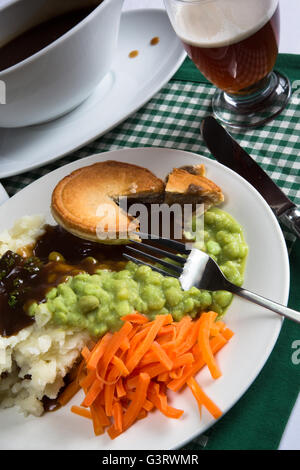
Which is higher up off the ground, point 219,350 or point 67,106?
point 67,106

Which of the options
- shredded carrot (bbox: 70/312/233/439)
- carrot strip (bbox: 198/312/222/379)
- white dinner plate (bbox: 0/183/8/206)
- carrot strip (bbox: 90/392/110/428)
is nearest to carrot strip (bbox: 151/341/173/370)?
shredded carrot (bbox: 70/312/233/439)

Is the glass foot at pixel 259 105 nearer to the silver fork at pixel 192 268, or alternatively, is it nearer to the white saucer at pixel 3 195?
the silver fork at pixel 192 268

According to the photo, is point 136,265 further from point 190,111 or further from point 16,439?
point 190,111

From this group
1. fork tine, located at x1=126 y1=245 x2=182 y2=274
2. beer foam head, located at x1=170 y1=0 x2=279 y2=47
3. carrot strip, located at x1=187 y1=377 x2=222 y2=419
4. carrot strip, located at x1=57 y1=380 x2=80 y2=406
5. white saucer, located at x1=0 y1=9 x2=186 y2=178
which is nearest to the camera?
carrot strip, located at x1=187 y1=377 x2=222 y2=419

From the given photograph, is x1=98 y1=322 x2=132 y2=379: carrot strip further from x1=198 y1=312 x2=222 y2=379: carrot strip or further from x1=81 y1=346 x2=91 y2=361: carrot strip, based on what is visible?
x1=198 y1=312 x2=222 y2=379: carrot strip

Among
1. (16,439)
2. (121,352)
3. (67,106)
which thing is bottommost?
(16,439)

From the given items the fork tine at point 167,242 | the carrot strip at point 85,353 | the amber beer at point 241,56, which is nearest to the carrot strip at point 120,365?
the carrot strip at point 85,353

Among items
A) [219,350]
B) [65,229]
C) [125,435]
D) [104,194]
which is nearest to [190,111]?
[104,194]
